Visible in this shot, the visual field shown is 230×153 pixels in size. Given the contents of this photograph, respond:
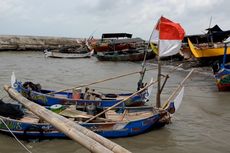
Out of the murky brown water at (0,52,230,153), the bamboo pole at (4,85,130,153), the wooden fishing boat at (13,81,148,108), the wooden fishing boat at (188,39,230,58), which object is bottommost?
the murky brown water at (0,52,230,153)

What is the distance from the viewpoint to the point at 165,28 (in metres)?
8.53

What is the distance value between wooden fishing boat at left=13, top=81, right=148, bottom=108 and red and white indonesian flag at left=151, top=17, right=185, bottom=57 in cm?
315

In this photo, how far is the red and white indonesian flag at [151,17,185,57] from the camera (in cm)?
843

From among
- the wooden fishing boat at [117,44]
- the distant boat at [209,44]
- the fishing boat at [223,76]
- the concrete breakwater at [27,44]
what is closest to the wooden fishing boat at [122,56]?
the wooden fishing boat at [117,44]

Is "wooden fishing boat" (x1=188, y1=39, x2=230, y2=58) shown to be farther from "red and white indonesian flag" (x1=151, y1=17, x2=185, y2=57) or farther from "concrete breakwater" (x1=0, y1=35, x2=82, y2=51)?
"concrete breakwater" (x1=0, y1=35, x2=82, y2=51)

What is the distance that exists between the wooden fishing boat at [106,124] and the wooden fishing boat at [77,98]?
143 centimetres

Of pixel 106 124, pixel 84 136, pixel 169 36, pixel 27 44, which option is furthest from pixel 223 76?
pixel 27 44

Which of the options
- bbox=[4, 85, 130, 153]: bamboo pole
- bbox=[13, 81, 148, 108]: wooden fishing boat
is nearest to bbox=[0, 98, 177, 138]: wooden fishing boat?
bbox=[13, 81, 148, 108]: wooden fishing boat

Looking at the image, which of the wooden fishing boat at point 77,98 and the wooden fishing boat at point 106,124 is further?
the wooden fishing boat at point 77,98

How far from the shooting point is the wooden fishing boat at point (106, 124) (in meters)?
8.10

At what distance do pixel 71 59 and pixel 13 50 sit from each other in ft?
39.8

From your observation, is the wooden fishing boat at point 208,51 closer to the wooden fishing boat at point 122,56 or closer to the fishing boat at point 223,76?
the fishing boat at point 223,76

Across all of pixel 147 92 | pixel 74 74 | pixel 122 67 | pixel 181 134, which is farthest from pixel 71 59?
pixel 181 134

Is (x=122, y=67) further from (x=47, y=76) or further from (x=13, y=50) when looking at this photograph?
(x=13, y=50)
